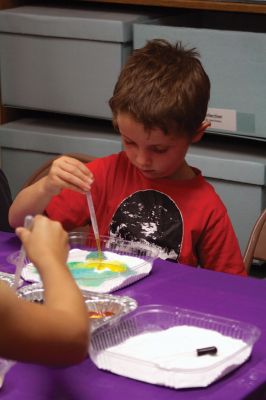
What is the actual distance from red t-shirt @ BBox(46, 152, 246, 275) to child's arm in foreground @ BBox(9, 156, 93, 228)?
0.27ft

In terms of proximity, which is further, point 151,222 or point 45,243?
point 151,222

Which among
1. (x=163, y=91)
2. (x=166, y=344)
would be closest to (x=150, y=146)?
(x=163, y=91)

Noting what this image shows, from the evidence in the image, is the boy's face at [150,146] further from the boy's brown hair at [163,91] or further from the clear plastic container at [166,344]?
the clear plastic container at [166,344]

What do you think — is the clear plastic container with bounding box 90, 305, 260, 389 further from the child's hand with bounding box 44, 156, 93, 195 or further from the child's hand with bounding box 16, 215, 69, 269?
the child's hand with bounding box 44, 156, 93, 195

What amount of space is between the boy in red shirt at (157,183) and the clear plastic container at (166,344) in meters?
0.40

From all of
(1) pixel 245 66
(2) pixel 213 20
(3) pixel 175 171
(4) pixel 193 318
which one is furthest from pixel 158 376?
(2) pixel 213 20

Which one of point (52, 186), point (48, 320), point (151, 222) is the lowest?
Result: point (151, 222)

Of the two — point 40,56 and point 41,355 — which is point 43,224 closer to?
point 41,355

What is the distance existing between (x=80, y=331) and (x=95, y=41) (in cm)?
181

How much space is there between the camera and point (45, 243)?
3.36ft

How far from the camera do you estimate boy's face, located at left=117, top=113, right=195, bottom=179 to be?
1624mm

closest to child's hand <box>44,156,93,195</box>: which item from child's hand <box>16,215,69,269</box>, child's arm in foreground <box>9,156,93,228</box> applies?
child's arm in foreground <box>9,156,93,228</box>

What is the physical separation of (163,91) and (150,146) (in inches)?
4.5

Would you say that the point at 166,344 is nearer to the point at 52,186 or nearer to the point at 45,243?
the point at 45,243
